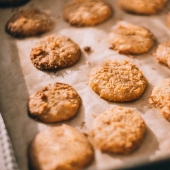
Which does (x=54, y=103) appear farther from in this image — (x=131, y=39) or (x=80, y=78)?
(x=131, y=39)

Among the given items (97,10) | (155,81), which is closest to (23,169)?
(155,81)

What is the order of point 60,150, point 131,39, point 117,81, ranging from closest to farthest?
point 60,150 → point 117,81 → point 131,39

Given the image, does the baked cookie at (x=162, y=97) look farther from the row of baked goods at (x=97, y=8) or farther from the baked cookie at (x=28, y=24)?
the baked cookie at (x=28, y=24)

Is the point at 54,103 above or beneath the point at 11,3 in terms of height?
beneath

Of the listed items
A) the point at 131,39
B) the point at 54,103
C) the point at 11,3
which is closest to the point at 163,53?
the point at 131,39

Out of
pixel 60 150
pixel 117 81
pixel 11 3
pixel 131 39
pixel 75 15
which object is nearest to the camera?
pixel 60 150

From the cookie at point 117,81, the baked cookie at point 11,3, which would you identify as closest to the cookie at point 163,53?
the cookie at point 117,81
